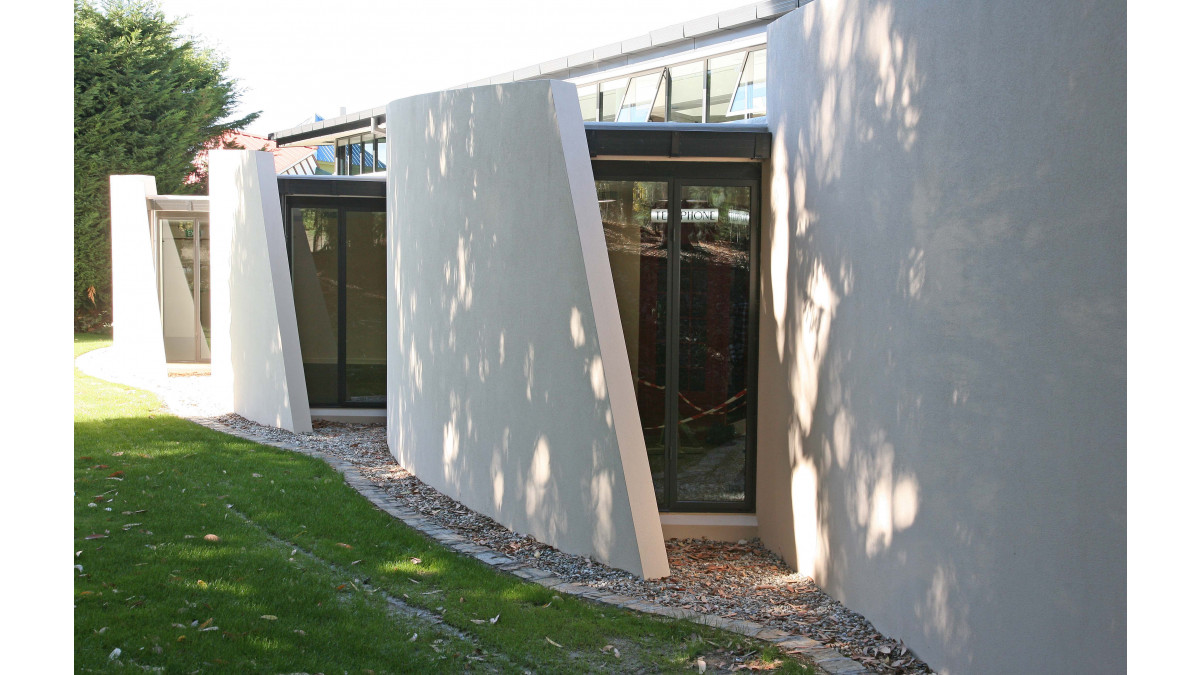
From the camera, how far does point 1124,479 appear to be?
3.10 meters

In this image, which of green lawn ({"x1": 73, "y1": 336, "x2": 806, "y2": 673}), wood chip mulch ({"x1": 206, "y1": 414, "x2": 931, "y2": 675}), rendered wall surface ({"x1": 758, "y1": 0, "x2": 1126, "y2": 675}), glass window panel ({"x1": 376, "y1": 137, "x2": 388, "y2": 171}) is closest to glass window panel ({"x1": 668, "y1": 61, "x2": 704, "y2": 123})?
rendered wall surface ({"x1": 758, "y1": 0, "x2": 1126, "y2": 675})

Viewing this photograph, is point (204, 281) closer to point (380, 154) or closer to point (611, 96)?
point (380, 154)

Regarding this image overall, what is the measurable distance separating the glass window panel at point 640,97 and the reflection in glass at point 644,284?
8.54m

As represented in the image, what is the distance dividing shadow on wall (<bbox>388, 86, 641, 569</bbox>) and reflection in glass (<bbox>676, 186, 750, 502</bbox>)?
1.23 meters

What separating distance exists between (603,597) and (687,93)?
34.5ft

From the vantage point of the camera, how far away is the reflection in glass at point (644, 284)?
7.02 m

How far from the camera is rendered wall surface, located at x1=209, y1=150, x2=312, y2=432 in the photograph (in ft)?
35.4

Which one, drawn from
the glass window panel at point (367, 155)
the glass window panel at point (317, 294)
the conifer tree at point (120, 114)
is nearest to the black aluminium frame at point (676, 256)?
the glass window panel at point (317, 294)

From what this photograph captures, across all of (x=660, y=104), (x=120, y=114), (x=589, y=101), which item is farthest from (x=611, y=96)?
(x=120, y=114)

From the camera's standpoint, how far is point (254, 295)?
447 inches

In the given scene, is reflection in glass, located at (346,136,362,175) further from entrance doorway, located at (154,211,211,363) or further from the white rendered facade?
the white rendered facade

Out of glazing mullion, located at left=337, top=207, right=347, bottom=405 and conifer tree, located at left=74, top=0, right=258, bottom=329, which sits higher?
conifer tree, located at left=74, top=0, right=258, bottom=329
